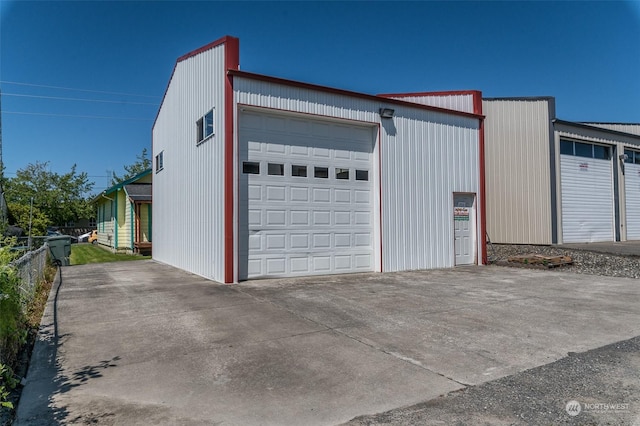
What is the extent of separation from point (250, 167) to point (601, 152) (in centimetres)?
1810

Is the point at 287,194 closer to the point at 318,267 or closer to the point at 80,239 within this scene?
the point at 318,267

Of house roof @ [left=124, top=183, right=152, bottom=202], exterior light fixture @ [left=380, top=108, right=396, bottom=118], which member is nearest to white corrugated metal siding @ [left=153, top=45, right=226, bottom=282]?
house roof @ [left=124, top=183, right=152, bottom=202]

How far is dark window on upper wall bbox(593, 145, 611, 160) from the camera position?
19.4m

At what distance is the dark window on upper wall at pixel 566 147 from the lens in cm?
1809

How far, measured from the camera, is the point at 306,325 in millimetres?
5613

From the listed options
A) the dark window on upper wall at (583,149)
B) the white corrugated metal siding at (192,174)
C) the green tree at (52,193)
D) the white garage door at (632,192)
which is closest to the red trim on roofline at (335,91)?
the white corrugated metal siding at (192,174)

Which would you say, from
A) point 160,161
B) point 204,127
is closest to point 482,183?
point 204,127

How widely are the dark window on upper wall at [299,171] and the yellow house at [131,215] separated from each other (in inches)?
A: 420

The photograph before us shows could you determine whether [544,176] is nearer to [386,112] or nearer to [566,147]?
[566,147]

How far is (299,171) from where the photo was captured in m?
10.5

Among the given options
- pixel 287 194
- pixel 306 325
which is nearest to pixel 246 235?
pixel 287 194

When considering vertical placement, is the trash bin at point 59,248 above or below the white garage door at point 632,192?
below

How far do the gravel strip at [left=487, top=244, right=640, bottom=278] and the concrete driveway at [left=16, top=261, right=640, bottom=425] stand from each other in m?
2.97

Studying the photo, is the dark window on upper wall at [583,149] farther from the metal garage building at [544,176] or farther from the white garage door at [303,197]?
the white garage door at [303,197]
